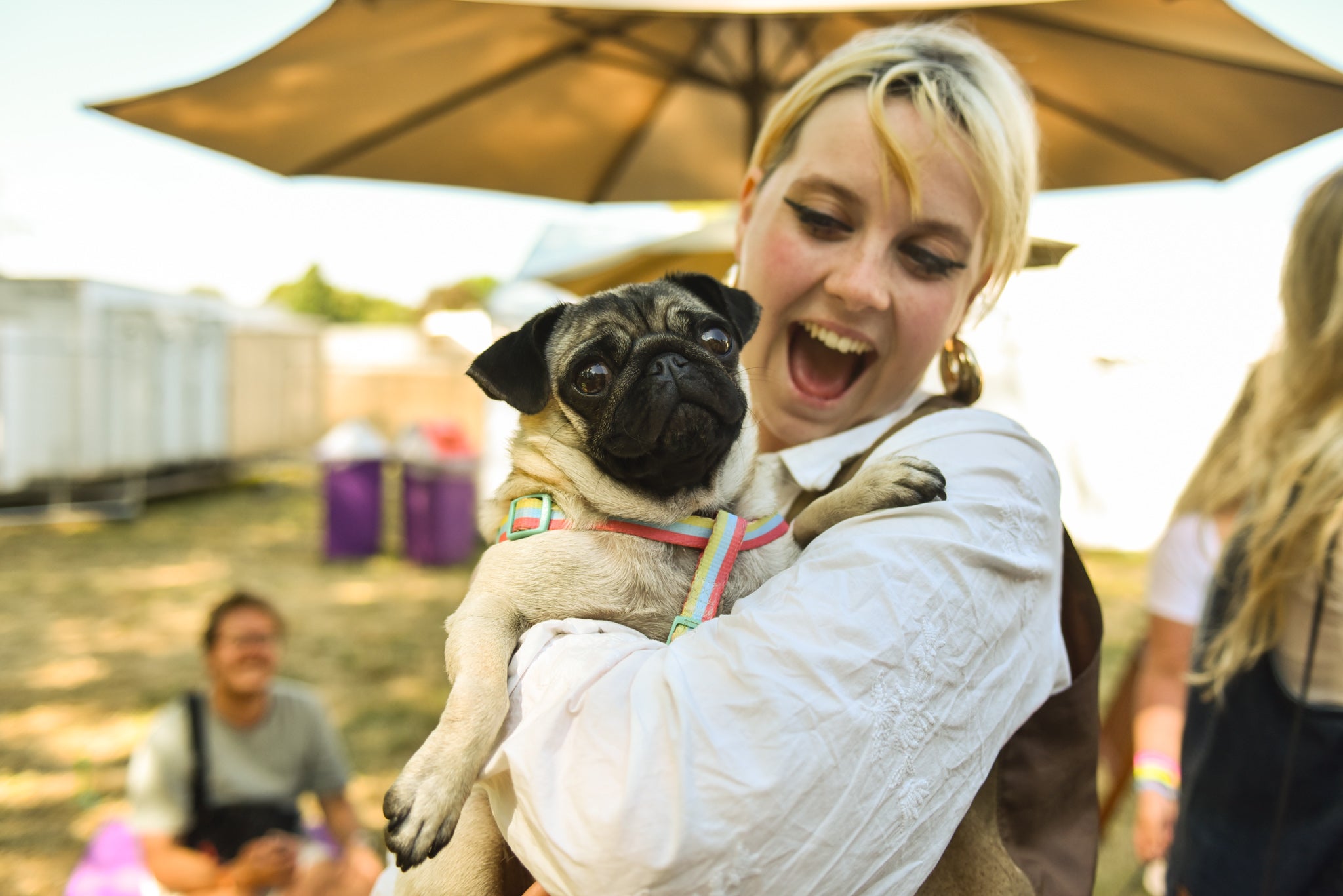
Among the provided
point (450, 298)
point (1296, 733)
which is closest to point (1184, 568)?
point (1296, 733)

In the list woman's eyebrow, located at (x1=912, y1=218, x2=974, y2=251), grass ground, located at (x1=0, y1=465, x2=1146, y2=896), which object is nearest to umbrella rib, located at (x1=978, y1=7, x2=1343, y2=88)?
woman's eyebrow, located at (x1=912, y1=218, x2=974, y2=251)

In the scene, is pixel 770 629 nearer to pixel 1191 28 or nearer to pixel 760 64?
pixel 1191 28

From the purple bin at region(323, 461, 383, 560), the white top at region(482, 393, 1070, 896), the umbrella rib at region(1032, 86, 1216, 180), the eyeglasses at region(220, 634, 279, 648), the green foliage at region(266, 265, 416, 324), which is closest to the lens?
the white top at region(482, 393, 1070, 896)

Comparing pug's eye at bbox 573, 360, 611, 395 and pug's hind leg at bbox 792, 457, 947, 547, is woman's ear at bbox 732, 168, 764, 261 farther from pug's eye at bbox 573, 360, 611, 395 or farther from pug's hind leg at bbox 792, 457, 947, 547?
pug's hind leg at bbox 792, 457, 947, 547

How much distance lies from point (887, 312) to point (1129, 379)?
1308cm

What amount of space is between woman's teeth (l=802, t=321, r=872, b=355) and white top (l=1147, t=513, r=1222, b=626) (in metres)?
2.24

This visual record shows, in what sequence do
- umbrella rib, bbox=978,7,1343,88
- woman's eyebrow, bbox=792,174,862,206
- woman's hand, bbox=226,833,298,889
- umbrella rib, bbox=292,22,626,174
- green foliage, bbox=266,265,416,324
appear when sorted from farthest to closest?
1. green foliage, bbox=266,265,416,324
2. umbrella rib, bbox=292,22,626,174
3. woman's hand, bbox=226,833,298,889
4. umbrella rib, bbox=978,7,1343,88
5. woman's eyebrow, bbox=792,174,862,206

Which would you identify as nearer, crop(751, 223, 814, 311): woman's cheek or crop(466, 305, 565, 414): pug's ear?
crop(466, 305, 565, 414): pug's ear

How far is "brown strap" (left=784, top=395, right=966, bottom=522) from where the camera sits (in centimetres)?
196

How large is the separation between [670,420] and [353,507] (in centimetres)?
1021

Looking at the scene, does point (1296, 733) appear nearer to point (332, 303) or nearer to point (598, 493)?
point (598, 493)

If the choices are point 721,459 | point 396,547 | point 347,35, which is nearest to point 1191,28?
point 721,459

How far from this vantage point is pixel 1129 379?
43.5 ft

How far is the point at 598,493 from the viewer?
1891 mm
